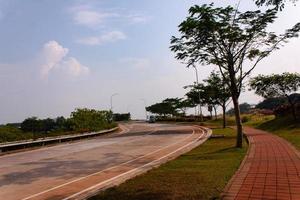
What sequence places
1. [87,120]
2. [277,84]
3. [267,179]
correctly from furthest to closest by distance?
[87,120] < [277,84] < [267,179]

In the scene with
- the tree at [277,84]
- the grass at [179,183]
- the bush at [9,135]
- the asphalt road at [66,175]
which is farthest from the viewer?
the tree at [277,84]

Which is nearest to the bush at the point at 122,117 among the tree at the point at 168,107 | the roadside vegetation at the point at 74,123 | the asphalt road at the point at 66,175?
the tree at the point at 168,107

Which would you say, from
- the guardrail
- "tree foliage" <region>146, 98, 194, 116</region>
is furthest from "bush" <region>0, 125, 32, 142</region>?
"tree foliage" <region>146, 98, 194, 116</region>

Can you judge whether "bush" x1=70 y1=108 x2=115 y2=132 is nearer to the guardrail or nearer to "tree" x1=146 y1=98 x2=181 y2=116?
the guardrail

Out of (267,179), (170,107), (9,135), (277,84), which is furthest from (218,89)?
(170,107)

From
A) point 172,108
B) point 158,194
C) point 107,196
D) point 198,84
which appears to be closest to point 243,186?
point 158,194

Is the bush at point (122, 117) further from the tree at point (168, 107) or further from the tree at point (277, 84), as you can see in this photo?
the tree at point (277, 84)

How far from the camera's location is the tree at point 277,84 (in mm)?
42844

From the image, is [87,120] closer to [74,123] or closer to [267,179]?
[74,123]

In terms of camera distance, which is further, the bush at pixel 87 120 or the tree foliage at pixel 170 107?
the tree foliage at pixel 170 107

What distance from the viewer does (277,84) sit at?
43.5 metres

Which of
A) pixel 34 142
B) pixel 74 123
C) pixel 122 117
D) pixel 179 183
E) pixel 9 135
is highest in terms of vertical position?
pixel 122 117

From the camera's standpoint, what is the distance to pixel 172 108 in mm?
122625

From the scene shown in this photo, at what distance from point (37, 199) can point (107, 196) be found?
74.0 inches
